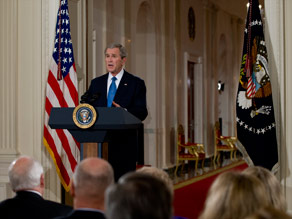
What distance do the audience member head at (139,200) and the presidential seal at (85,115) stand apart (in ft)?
9.79

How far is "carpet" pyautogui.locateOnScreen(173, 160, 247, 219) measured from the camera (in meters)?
7.06

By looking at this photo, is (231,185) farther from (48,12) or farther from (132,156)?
(48,12)

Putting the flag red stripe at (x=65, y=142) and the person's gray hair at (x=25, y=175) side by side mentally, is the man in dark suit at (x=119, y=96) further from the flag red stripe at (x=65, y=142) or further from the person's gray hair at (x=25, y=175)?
the person's gray hair at (x=25, y=175)

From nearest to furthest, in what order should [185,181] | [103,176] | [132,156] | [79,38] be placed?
[103,176] < [132,156] < [79,38] < [185,181]

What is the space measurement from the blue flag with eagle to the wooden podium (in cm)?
122

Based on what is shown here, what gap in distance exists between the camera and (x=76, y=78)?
6.10m

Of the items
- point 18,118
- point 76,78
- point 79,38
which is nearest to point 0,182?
point 18,118

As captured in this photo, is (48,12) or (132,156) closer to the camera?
(132,156)

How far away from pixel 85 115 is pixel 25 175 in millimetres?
1712

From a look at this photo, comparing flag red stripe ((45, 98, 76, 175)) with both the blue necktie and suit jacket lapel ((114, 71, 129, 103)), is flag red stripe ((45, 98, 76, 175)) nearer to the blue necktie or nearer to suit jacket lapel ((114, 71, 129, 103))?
the blue necktie

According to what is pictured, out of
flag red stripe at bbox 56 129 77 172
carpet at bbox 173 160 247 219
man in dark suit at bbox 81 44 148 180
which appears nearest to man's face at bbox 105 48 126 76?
man in dark suit at bbox 81 44 148 180

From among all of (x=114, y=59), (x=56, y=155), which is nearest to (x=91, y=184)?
(x=114, y=59)

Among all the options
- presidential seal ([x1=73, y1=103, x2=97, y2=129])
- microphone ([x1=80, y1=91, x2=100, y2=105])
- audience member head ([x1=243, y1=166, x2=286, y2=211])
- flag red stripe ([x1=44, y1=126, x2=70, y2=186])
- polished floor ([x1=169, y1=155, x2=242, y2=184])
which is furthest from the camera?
polished floor ([x1=169, y1=155, x2=242, y2=184])

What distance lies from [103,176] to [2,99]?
4.28 metres
